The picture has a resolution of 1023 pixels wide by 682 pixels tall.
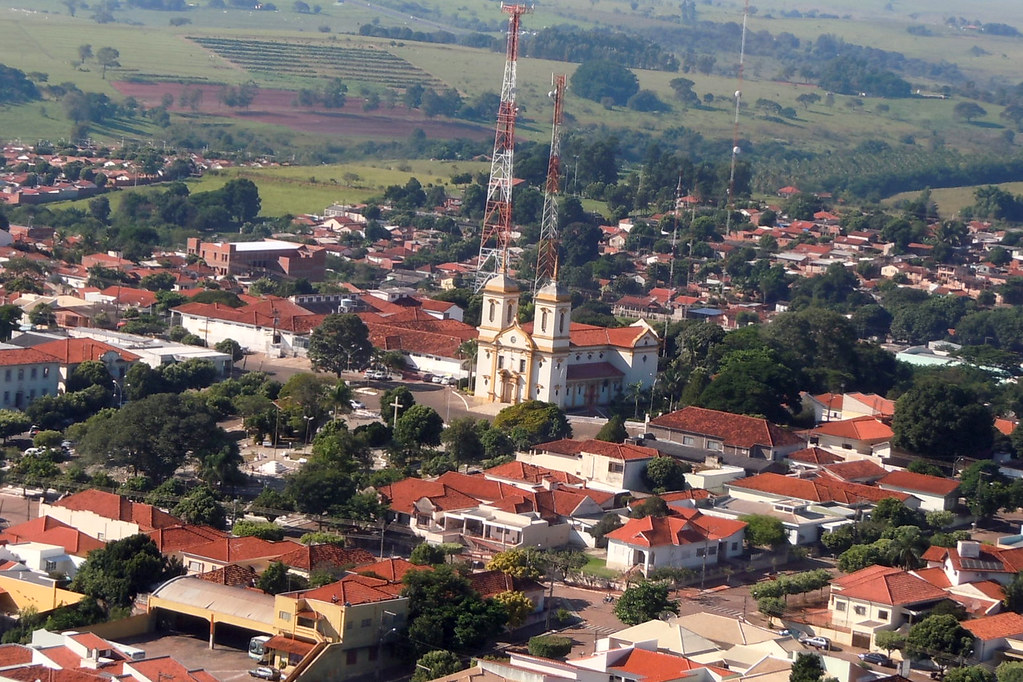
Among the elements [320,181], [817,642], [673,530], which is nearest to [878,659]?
[817,642]

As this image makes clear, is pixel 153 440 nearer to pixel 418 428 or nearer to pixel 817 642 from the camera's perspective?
pixel 418 428

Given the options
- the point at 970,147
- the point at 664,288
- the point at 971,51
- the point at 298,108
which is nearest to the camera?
the point at 664,288

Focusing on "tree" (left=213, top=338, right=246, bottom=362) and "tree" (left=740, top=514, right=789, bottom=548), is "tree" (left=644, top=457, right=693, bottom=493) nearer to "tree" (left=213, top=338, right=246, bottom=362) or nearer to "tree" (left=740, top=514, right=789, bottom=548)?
"tree" (left=740, top=514, right=789, bottom=548)

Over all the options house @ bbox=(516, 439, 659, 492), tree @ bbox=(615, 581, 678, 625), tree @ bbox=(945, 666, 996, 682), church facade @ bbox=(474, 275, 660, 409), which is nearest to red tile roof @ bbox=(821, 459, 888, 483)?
house @ bbox=(516, 439, 659, 492)

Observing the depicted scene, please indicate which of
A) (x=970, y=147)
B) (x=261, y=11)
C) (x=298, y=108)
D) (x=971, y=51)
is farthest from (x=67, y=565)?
(x=971, y=51)

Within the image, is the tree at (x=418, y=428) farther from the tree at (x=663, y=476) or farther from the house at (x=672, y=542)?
the house at (x=672, y=542)

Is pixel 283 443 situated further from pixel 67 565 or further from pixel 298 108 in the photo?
pixel 298 108
